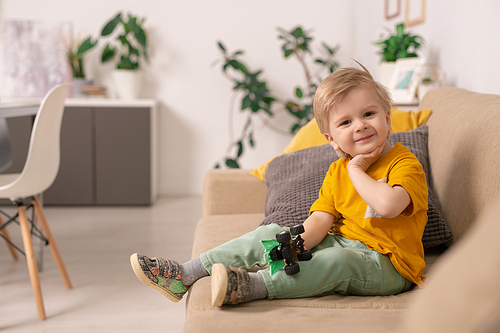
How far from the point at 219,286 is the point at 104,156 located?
114 inches

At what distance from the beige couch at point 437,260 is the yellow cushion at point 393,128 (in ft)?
0.15

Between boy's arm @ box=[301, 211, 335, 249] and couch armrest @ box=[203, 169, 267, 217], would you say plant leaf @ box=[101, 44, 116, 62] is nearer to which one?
couch armrest @ box=[203, 169, 267, 217]

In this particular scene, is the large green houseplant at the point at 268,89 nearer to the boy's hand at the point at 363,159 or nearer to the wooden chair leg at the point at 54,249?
the wooden chair leg at the point at 54,249

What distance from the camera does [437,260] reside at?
3.86 feet

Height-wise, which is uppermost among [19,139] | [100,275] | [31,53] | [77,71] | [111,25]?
[111,25]

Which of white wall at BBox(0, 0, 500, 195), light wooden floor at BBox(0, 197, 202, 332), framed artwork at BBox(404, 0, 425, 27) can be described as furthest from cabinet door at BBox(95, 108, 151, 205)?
framed artwork at BBox(404, 0, 425, 27)

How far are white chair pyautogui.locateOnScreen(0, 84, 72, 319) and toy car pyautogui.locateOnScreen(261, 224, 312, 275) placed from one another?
1188 millimetres

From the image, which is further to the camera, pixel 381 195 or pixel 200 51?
pixel 200 51

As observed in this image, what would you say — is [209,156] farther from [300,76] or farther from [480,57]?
[480,57]

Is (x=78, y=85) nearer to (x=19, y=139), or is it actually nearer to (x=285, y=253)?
(x=19, y=139)

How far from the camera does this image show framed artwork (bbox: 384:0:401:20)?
2791mm

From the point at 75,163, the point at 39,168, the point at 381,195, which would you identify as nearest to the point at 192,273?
the point at 381,195

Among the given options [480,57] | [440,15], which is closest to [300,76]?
[440,15]

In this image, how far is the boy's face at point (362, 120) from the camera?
41.5 inches
